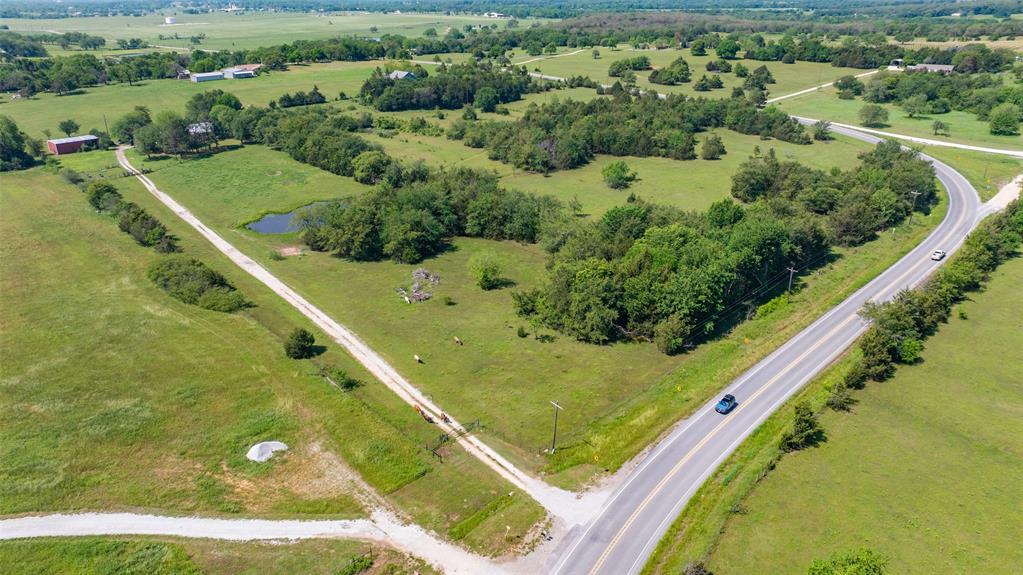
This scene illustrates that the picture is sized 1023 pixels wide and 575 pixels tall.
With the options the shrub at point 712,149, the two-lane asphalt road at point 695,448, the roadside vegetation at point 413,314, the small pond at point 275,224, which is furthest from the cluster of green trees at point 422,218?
the shrub at point 712,149

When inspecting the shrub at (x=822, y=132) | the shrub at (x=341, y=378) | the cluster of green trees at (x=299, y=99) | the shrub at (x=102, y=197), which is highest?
the cluster of green trees at (x=299, y=99)

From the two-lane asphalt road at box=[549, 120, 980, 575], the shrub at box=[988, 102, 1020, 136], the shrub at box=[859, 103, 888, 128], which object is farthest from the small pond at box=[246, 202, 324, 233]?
the shrub at box=[988, 102, 1020, 136]

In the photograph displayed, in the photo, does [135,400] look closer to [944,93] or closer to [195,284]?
[195,284]

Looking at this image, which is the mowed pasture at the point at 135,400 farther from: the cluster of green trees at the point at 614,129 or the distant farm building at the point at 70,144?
the cluster of green trees at the point at 614,129

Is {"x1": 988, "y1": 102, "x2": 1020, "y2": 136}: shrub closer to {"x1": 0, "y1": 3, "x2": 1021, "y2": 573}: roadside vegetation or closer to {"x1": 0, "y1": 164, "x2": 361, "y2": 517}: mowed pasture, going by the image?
{"x1": 0, "y1": 3, "x2": 1021, "y2": 573}: roadside vegetation

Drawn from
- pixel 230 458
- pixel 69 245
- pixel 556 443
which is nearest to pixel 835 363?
pixel 556 443

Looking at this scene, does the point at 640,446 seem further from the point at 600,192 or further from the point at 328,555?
the point at 600,192

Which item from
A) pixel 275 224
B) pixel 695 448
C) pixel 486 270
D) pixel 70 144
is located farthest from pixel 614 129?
pixel 70 144
